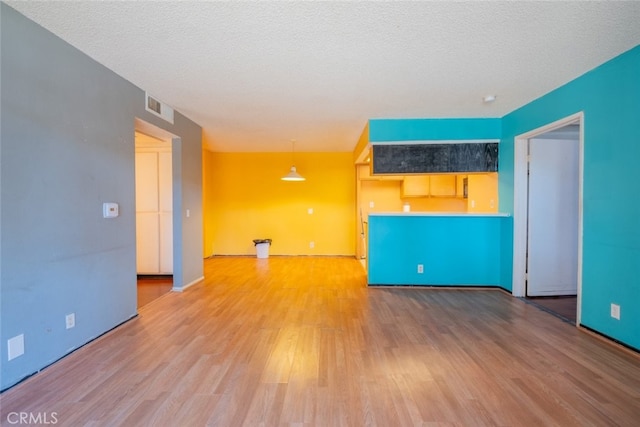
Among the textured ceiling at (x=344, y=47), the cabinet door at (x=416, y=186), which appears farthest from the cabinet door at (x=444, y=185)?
the textured ceiling at (x=344, y=47)

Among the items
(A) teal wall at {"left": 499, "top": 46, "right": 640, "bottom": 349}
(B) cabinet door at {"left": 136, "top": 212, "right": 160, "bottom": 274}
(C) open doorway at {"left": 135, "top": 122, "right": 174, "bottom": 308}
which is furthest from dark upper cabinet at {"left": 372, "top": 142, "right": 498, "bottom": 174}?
(B) cabinet door at {"left": 136, "top": 212, "right": 160, "bottom": 274}

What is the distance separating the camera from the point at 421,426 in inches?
61.2

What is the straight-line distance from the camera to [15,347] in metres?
1.91

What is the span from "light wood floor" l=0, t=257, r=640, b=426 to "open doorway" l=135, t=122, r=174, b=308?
5.36 feet

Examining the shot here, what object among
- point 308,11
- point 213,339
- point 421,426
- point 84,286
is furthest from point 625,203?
point 84,286

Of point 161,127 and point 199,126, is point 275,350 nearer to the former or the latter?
point 161,127

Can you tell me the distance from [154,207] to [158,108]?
6.03 feet

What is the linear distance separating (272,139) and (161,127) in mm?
2314

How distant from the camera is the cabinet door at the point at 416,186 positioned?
6.26m

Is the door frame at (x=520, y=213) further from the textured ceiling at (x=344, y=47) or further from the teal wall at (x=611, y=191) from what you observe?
the teal wall at (x=611, y=191)

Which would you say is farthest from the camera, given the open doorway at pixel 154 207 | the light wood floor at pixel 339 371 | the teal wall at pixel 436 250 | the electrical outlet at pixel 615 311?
the open doorway at pixel 154 207

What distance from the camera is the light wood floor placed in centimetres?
166

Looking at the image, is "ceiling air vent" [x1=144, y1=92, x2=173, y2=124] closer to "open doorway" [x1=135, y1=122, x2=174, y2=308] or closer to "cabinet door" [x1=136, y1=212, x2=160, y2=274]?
"open doorway" [x1=135, y1=122, x2=174, y2=308]

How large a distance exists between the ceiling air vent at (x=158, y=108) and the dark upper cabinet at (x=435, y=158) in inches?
111
